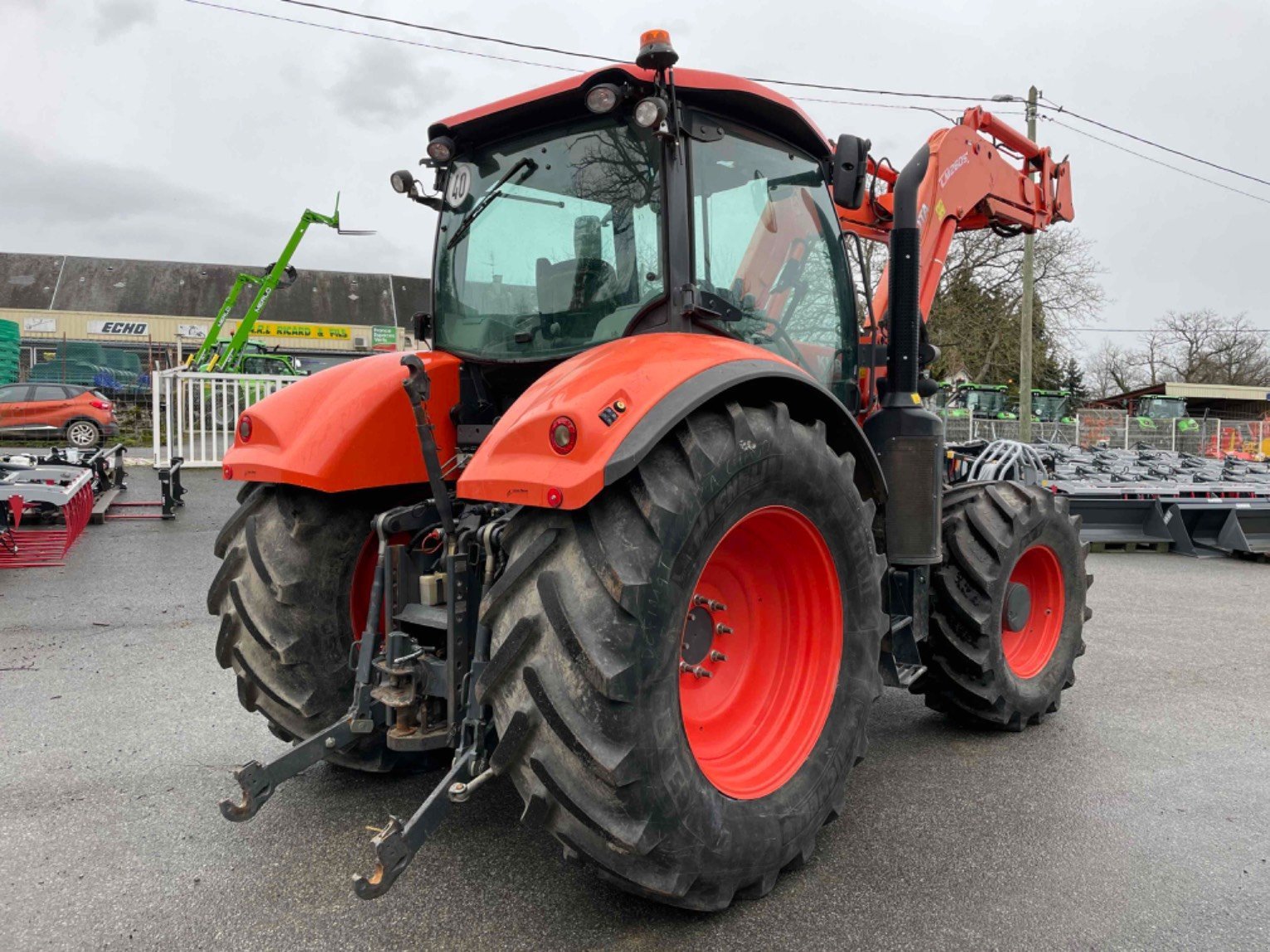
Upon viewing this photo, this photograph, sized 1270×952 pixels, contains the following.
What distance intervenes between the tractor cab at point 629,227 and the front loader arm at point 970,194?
88 cm

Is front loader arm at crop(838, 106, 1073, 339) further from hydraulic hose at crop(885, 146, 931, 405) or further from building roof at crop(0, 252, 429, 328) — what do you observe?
building roof at crop(0, 252, 429, 328)

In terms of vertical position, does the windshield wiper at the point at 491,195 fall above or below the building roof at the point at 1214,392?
below

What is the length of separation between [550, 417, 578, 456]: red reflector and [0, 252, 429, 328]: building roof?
142ft

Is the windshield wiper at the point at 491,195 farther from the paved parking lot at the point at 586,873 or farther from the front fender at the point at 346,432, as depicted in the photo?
the paved parking lot at the point at 586,873

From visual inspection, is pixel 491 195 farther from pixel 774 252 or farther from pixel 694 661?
pixel 694 661

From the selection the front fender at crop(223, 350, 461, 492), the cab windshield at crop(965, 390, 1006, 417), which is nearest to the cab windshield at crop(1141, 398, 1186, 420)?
the cab windshield at crop(965, 390, 1006, 417)

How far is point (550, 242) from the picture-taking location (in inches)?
116

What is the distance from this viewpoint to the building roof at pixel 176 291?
4350cm

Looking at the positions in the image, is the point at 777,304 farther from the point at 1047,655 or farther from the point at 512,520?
the point at 1047,655

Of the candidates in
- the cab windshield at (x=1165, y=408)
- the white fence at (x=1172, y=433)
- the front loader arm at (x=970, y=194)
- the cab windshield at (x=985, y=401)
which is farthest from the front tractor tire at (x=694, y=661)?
the cab windshield at (x=1165, y=408)

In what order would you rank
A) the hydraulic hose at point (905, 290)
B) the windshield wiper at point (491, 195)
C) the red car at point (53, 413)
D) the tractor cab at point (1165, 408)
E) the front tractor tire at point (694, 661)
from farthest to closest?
the tractor cab at point (1165, 408)
the red car at point (53, 413)
the hydraulic hose at point (905, 290)
the windshield wiper at point (491, 195)
the front tractor tire at point (694, 661)

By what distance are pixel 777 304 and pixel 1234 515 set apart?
8.62 meters

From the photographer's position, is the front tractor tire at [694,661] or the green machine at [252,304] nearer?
the front tractor tire at [694,661]

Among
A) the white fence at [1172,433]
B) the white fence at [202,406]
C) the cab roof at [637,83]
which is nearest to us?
the cab roof at [637,83]
